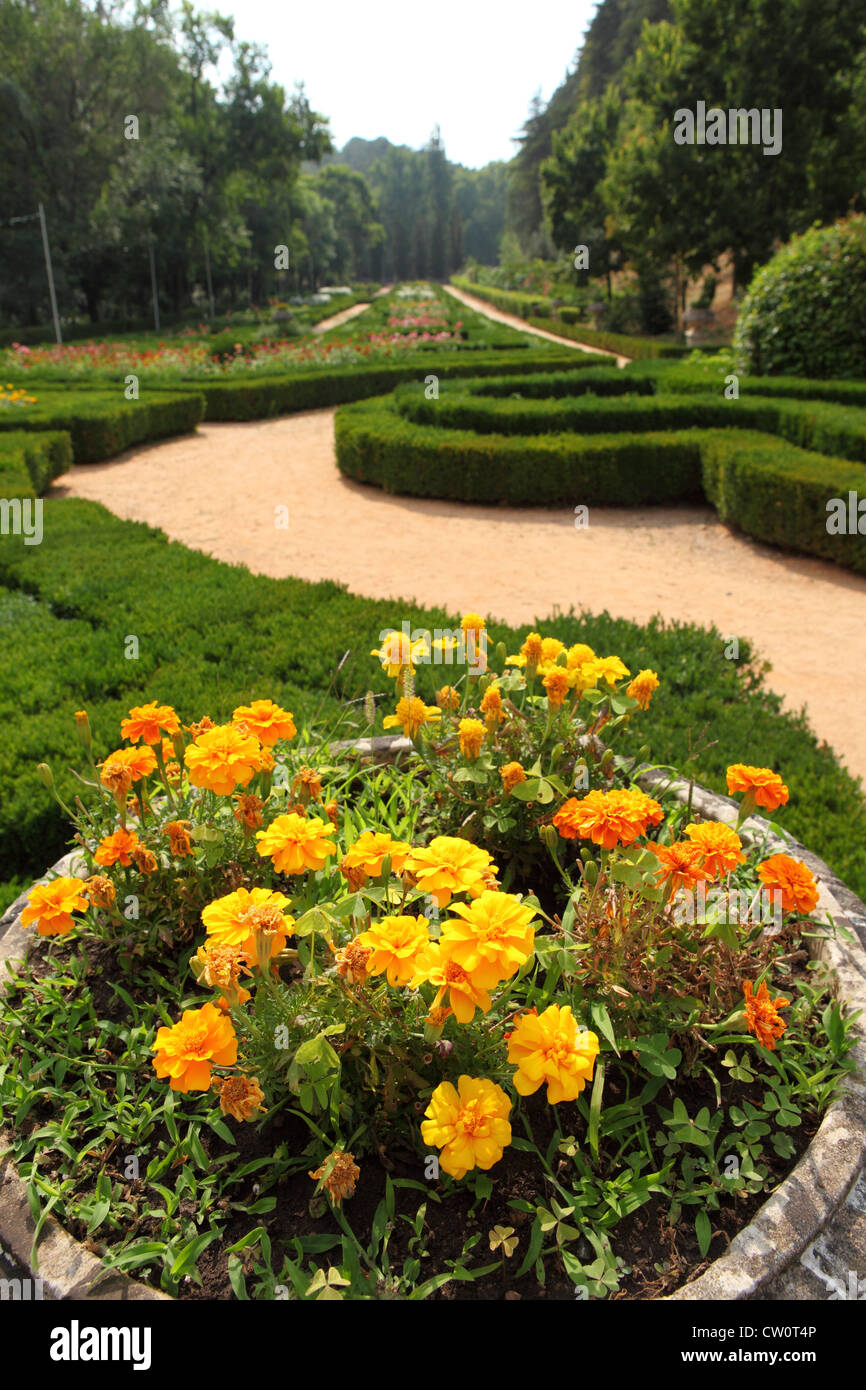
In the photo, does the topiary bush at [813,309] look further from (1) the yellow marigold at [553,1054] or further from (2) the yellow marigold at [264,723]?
(1) the yellow marigold at [553,1054]

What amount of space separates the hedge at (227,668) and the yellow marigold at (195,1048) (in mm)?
1769

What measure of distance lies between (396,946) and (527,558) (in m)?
6.23

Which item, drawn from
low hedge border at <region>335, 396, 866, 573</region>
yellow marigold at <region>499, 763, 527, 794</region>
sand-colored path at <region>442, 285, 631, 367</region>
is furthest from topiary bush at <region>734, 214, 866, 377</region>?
yellow marigold at <region>499, 763, 527, 794</region>

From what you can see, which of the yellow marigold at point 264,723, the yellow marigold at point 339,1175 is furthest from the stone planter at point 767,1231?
the yellow marigold at point 264,723

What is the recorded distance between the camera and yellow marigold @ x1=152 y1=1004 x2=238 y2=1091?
4.34 ft

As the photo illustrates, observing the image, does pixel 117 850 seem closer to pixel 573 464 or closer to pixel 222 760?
pixel 222 760

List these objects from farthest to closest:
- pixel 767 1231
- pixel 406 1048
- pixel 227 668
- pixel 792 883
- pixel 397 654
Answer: pixel 227 668 → pixel 397 654 → pixel 792 883 → pixel 406 1048 → pixel 767 1231

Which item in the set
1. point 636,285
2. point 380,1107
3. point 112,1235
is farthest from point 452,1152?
point 636,285

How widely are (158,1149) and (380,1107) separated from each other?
1.51 ft

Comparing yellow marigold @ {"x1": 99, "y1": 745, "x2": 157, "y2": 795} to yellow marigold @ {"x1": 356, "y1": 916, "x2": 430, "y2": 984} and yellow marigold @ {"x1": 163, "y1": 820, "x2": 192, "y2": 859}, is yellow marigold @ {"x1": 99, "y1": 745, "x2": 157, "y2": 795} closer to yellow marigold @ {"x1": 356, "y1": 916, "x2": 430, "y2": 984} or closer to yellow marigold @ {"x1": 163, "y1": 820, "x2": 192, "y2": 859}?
yellow marigold @ {"x1": 163, "y1": 820, "x2": 192, "y2": 859}

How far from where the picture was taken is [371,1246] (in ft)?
4.63

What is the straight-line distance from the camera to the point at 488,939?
50.4 inches

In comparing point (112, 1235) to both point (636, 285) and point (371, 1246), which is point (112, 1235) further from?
point (636, 285)

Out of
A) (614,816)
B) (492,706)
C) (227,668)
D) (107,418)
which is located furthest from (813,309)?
(614,816)
